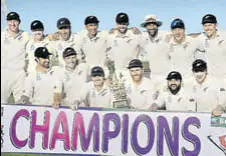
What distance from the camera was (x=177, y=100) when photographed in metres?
3.81

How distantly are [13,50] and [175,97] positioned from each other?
5.14 feet

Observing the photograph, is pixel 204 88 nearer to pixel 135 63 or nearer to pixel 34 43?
pixel 135 63

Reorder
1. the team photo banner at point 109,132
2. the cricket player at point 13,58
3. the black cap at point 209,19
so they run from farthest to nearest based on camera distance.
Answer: the cricket player at point 13,58, the team photo banner at point 109,132, the black cap at point 209,19

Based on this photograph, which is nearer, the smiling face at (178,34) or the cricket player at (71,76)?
the smiling face at (178,34)

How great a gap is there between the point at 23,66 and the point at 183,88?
1490mm

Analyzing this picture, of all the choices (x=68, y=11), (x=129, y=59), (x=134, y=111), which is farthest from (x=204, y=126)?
(x=68, y=11)

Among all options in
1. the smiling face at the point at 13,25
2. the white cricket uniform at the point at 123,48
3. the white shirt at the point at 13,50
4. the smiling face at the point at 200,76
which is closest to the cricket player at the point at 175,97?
the smiling face at the point at 200,76

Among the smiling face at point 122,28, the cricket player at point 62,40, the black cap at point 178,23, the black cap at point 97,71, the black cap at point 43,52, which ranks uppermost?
the black cap at point 178,23

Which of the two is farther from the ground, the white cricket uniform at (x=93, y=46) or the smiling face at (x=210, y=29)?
the smiling face at (x=210, y=29)

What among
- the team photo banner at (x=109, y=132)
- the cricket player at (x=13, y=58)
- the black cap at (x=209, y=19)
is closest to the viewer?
the black cap at (x=209, y=19)

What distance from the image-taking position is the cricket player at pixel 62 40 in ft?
12.8

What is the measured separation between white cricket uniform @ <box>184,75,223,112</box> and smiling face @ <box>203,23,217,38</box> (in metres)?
0.37

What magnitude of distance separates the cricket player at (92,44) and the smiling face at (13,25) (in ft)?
1.99

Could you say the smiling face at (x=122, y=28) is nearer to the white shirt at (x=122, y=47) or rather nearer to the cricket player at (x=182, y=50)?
the white shirt at (x=122, y=47)
